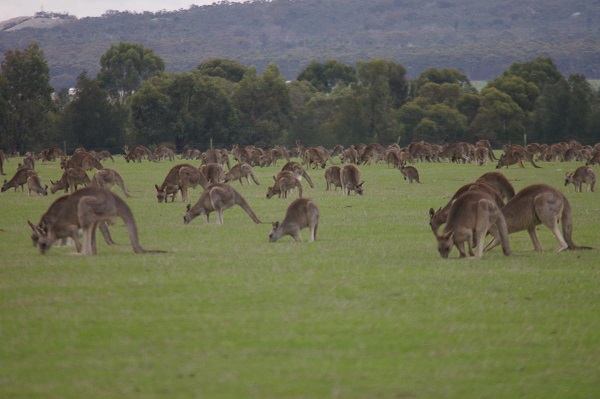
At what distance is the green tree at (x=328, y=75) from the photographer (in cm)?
14488

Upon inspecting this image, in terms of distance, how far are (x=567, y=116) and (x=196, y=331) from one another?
269ft

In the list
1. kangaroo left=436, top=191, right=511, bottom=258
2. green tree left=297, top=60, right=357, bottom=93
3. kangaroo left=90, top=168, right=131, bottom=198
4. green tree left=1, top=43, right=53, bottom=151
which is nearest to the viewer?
kangaroo left=436, top=191, right=511, bottom=258

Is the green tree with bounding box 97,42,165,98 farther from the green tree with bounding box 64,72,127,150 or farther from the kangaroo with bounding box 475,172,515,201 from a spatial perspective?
the kangaroo with bounding box 475,172,515,201

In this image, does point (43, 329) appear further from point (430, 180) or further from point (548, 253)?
point (430, 180)

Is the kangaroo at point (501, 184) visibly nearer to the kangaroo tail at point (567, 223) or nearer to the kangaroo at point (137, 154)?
the kangaroo tail at point (567, 223)

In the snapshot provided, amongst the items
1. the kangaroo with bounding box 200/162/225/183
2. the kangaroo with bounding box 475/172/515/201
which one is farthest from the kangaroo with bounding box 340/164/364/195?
the kangaroo with bounding box 475/172/515/201

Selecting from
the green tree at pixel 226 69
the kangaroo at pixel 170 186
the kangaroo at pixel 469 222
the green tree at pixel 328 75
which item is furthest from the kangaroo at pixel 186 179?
the green tree at pixel 328 75

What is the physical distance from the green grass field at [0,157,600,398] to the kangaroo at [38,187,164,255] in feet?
1.02

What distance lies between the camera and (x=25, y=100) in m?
85.7

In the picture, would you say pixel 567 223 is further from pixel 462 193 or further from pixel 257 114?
pixel 257 114

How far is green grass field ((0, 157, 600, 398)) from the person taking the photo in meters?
7.92

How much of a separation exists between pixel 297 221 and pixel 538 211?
422 centimetres

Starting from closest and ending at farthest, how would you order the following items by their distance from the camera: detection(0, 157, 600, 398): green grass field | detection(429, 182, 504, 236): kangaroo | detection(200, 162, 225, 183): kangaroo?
detection(0, 157, 600, 398): green grass field, detection(429, 182, 504, 236): kangaroo, detection(200, 162, 225, 183): kangaroo

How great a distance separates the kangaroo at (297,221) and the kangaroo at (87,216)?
2989 mm
